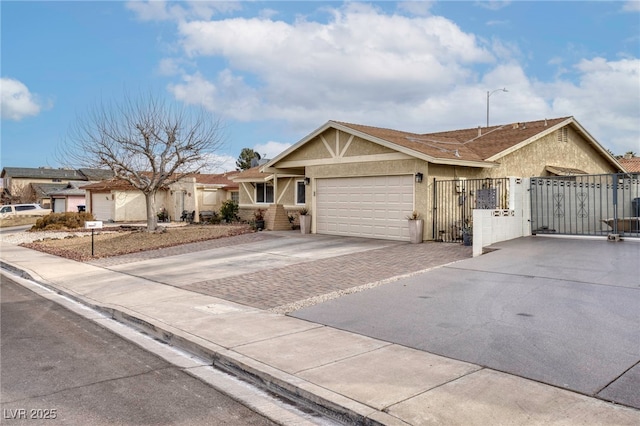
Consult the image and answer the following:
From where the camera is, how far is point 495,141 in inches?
811

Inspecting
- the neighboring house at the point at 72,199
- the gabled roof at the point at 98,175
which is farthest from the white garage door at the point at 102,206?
the neighboring house at the point at 72,199

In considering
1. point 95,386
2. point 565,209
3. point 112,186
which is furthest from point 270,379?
point 112,186

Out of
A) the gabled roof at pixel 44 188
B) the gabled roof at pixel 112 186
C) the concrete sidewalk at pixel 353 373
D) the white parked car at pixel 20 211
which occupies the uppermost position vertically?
the gabled roof at pixel 44 188

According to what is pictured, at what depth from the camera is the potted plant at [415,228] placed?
52.4 feet

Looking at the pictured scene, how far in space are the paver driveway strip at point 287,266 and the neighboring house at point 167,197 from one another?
57.5ft

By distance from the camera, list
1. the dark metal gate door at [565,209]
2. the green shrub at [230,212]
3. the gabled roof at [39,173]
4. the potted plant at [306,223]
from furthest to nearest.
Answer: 1. the gabled roof at [39,173]
2. the green shrub at [230,212]
3. the potted plant at [306,223]
4. the dark metal gate door at [565,209]

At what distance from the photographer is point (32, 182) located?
6656 cm

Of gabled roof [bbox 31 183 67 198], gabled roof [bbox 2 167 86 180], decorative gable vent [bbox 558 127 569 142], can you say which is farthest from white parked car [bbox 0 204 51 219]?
decorative gable vent [bbox 558 127 569 142]

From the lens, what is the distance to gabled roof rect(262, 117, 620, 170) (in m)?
16.7

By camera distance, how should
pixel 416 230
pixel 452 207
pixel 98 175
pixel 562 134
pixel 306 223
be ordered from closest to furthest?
pixel 416 230, pixel 452 207, pixel 306 223, pixel 562 134, pixel 98 175

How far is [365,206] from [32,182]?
207 ft

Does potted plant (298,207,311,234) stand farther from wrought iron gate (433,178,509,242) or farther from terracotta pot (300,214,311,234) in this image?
wrought iron gate (433,178,509,242)

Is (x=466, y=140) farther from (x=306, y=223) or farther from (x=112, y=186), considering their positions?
(x=112, y=186)

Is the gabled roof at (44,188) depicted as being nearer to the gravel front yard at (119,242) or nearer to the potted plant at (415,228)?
the gravel front yard at (119,242)
